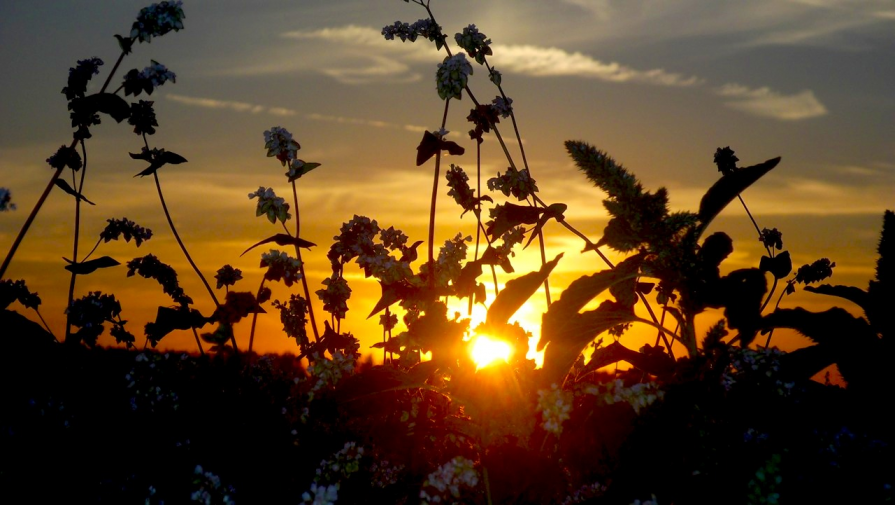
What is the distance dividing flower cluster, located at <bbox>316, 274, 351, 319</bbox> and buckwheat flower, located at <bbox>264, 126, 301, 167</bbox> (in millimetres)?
1028

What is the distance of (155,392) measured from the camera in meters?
4.36

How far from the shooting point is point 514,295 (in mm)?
2918

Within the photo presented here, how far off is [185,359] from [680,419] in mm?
3163

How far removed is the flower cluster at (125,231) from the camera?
757 centimetres

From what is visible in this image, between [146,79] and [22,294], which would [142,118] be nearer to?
[146,79]

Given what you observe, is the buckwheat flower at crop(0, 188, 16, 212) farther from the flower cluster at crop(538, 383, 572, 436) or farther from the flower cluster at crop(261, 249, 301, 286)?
the flower cluster at crop(538, 383, 572, 436)

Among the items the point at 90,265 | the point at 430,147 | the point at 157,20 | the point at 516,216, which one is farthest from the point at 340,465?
the point at 90,265

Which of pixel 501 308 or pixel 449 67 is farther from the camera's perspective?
pixel 449 67

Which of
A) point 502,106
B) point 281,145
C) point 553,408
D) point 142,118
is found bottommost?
point 553,408

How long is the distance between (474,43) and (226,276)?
9.63 feet

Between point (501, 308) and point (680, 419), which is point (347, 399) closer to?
point (501, 308)

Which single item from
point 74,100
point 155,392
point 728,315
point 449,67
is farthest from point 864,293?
point 74,100

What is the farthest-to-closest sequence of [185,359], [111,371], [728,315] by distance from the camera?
[111,371] < [185,359] < [728,315]

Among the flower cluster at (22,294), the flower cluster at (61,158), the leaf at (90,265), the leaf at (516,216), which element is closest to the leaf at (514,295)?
the leaf at (516,216)
